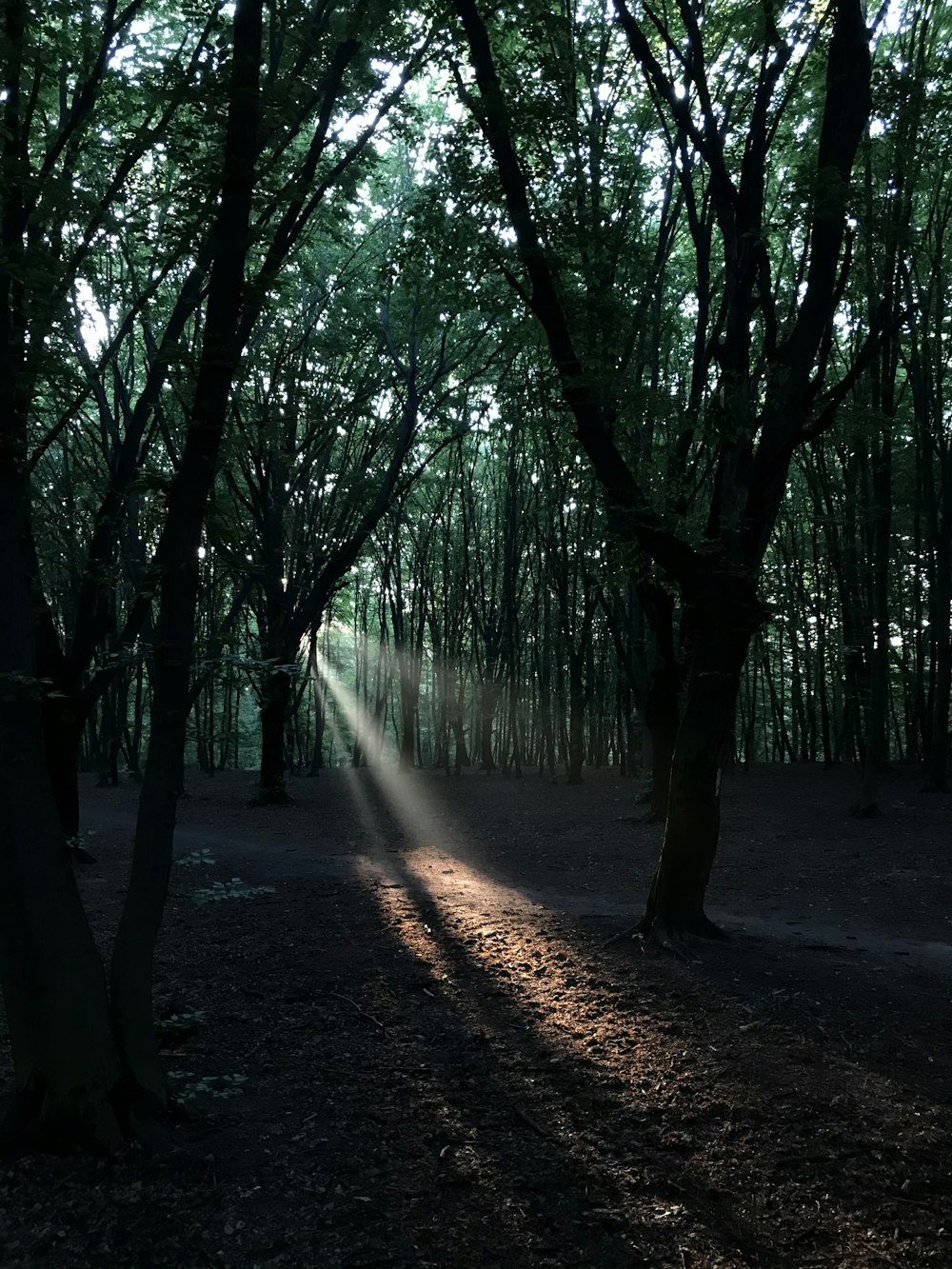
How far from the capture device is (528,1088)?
479cm

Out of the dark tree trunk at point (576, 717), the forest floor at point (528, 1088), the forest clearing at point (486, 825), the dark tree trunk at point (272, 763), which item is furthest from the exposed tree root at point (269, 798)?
the forest floor at point (528, 1088)

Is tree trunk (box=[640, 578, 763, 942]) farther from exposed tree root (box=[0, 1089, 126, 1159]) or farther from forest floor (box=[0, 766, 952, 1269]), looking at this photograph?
exposed tree root (box=[0, 1089, 126, 1159])

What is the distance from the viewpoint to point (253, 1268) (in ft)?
10.6

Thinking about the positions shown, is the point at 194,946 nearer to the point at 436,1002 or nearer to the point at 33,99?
the point at 436,1002

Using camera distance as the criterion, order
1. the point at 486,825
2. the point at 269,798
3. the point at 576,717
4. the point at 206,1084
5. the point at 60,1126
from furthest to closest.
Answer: the point at 576,717 → the point at 269,798 → the point at 486,825 → the point at 206,1084 → the point at 60,1126

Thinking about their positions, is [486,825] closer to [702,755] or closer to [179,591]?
[702,755]

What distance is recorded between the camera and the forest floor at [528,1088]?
3.42 m

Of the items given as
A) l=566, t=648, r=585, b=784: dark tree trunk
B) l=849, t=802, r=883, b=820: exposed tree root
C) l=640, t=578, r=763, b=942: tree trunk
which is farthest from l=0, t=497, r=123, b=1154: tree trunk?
l=566, t=648, r=585, b=784: dark tree trunk

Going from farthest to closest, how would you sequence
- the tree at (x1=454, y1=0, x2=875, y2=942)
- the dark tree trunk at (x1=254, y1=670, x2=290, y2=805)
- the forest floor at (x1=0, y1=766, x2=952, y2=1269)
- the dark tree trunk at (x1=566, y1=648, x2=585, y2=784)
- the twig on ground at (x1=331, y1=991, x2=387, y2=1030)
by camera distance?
1. the dark tree trunk at (x1=566, y1=648, x2=585, y2=784)
2. the dark tree trunk at (x1=254, y1=670, x2=290, y2=805)
3. the tree at (x1=454, y1=0, x2=875, y2=942)
4. the twig on ground at (x1=331, y1=991, x2=387, y2=1030)
5. the forest floor at (x1=0, y1=766, x2=952, y2=1269)

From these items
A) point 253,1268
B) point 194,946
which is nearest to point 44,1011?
point 253,1268

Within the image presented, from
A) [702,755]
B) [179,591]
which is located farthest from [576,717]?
[179,591]

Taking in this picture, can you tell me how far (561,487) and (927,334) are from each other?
7.07 m

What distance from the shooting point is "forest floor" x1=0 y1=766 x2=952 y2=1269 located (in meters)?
3.42

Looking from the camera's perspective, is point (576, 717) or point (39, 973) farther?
point (576, 717)
